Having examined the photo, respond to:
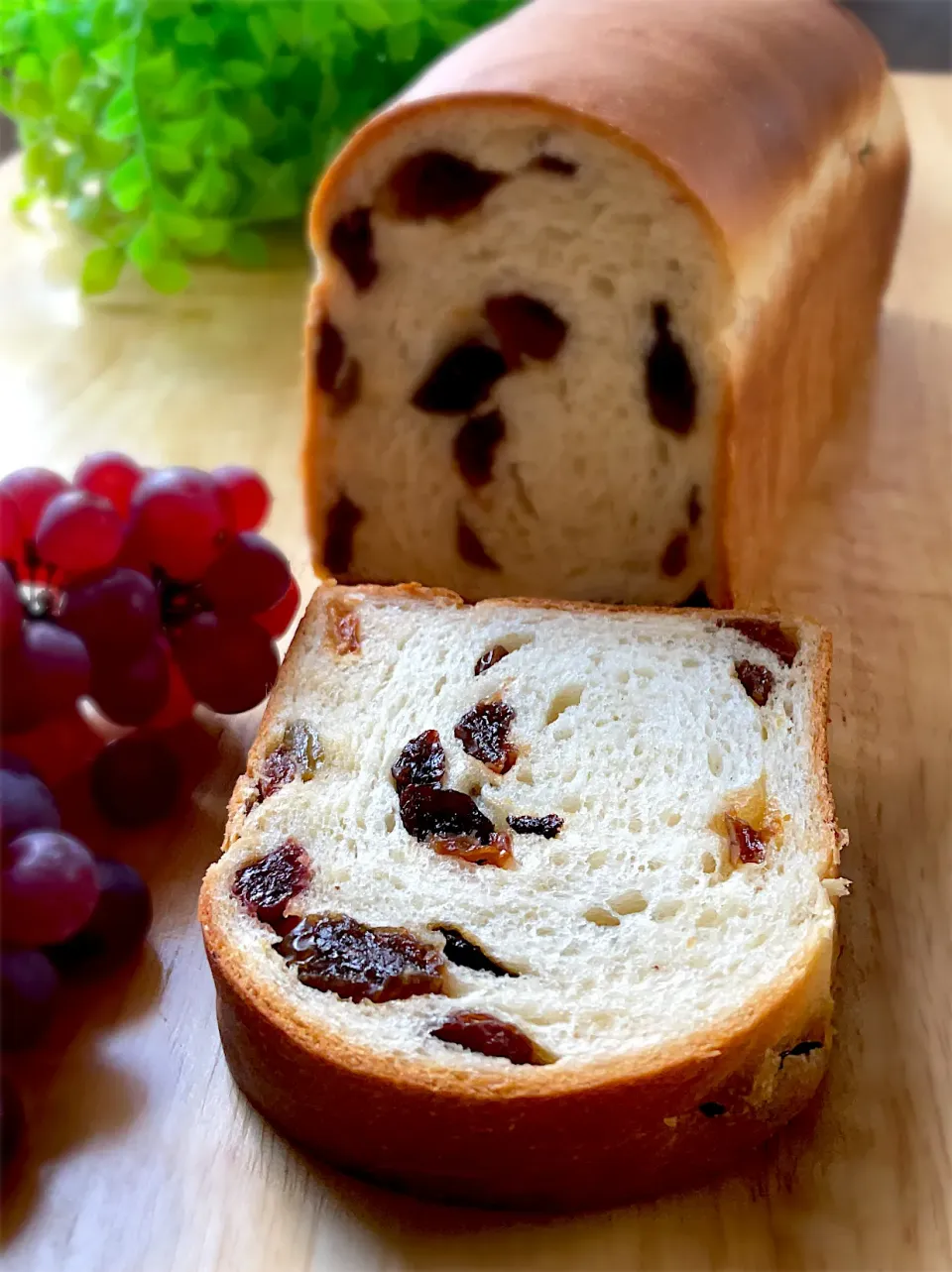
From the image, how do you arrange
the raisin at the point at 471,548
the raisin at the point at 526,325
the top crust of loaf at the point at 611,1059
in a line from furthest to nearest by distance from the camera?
the raisin at the point at 471,548
the raisin at the point at 526,325
the top crust of loaf at the point at 611,1059

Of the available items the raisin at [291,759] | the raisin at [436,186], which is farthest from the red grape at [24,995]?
the raisin at [436,186]

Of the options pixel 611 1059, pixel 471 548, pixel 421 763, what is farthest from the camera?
pixel 471 548

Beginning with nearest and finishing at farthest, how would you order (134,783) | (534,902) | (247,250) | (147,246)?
(534,902) → (134,783) → (147,246) → (247,250)

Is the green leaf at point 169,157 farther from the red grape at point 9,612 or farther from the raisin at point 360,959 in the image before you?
the raisin at point 360,959

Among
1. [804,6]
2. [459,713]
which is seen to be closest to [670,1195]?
[459,713]

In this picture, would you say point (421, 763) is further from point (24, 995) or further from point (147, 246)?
point (147, 246)

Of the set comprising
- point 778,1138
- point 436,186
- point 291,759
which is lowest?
point 778,1138

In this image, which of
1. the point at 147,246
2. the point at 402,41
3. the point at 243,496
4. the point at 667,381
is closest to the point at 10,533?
the point at 243,496
